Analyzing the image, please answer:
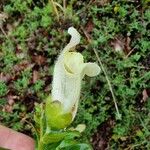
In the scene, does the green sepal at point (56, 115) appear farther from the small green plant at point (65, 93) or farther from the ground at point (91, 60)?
the ground at point (91, 60)

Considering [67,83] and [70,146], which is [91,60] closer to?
[70,146]

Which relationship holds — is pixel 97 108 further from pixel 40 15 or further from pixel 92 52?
pixel 40 15

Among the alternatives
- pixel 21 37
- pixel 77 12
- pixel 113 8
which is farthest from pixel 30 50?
pixel 113 8

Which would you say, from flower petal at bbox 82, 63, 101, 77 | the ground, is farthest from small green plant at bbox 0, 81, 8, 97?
flower petal at bbox 82, 63, 101, 77

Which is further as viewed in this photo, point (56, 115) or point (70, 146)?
point (70, 146)

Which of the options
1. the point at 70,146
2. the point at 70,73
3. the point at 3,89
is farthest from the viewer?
the point at 3,89

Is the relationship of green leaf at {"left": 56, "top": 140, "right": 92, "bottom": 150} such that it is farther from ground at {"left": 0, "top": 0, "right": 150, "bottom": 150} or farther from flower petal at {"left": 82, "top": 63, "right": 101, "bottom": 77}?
ground at {"left": 0, "top": 0, "right": 150, "bottom": 150}

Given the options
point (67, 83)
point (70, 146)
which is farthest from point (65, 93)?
point (70, 146)
